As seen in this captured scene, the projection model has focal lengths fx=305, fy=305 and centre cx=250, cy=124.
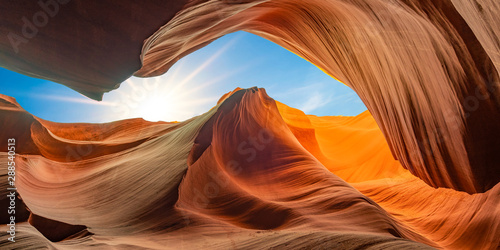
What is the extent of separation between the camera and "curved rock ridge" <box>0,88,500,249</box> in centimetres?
375

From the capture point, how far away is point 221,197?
5.58 metres

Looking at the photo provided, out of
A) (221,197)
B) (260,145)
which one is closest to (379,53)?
(260,145)

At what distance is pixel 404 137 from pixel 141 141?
22.1 ft

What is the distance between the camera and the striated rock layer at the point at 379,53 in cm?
332

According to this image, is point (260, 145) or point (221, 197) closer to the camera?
point (221, 197)

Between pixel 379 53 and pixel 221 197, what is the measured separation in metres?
3.93

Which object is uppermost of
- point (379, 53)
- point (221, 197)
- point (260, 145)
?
point (379, 53)

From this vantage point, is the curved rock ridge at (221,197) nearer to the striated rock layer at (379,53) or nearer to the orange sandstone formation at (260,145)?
the orange sandstone formation at (260,145)

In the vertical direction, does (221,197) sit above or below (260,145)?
below

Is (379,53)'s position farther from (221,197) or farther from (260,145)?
(221,197)

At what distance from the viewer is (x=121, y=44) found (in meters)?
3.63

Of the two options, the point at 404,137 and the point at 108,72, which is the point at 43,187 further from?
the point at 404,137

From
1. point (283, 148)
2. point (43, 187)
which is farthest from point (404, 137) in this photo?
point (43, 187)

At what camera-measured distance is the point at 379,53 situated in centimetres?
561
